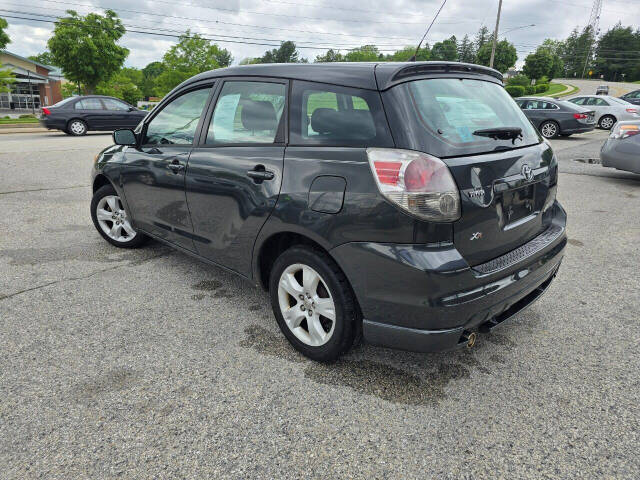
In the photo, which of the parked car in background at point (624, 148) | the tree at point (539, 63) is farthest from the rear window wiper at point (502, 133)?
the tree at point (539, 63)

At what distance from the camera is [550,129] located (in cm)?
1647

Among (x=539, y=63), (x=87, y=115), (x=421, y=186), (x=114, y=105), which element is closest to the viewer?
(x=421, y=186)

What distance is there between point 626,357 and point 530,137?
4.79ft

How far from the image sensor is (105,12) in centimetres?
3647

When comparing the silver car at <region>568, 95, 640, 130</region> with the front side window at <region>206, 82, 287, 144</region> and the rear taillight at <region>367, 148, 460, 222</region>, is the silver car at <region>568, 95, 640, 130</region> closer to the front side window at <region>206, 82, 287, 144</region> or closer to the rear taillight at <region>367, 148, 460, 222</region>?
the front side window at <region>206, 82, 287, 144</region>

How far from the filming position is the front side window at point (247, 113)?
2.74m

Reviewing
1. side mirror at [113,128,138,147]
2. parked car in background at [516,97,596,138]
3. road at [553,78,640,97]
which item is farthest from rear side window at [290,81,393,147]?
road at [553,78,640,97]

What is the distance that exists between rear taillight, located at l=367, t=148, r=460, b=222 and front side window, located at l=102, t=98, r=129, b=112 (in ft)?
61.0

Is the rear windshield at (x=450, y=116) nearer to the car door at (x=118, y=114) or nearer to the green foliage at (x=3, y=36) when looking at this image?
the car door at (x=118, y=114)

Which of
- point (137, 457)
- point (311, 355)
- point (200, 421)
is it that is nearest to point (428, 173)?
point (311, 355)

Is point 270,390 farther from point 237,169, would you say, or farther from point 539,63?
point 539,63

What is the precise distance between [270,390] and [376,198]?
117 cm

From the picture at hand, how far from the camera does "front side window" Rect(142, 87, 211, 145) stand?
3311 mm

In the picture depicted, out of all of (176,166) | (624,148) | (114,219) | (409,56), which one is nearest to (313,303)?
(176,166)
